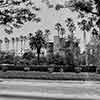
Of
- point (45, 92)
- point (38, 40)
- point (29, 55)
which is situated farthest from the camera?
point (29, 55)

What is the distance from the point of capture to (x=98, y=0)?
7.17 metres

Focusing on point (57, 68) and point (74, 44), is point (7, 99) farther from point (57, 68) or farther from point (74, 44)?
point (74, 44)

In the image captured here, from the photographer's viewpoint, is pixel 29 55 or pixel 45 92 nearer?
pixel 45 92

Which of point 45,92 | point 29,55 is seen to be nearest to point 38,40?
point 29,55

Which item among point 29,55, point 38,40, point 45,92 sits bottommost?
point 45,92

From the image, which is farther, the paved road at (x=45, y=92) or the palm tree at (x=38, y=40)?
the palm tree at (x=38, y=40)

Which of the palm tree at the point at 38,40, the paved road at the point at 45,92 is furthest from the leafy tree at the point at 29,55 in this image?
the paved road at the point at 45,92

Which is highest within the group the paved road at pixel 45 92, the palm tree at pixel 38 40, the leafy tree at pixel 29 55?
the palm tree at pixel 38 40

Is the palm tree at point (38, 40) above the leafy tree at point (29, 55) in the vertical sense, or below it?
above

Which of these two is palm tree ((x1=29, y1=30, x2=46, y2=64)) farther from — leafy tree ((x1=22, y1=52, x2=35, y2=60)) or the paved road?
the paved road

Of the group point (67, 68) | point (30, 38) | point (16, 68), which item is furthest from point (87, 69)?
point (30, 38)

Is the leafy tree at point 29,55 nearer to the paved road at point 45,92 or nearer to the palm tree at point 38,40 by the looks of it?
the palm tree at point 38,40

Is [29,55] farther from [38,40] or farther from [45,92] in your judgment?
[45,92]

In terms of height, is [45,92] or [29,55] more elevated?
[29,55]
